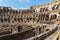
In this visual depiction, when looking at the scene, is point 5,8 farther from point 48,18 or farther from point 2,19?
point 48,18

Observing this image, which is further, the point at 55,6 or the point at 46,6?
the point at 46,6

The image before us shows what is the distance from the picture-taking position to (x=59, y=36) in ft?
52.5

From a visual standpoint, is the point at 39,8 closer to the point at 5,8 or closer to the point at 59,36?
the point at 5,8

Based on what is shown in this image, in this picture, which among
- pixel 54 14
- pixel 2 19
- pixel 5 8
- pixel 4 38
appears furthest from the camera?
pixel 5 8

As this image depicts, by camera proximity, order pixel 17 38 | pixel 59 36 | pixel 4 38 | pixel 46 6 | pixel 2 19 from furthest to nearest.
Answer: pixel 46 6, pixel 2 19, pixel 17 38, pixel 4 38, pixel 59 36

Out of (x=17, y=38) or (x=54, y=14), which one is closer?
(x=17, y=38)

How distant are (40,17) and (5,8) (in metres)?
21.5

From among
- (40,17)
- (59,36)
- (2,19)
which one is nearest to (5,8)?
(2,19)

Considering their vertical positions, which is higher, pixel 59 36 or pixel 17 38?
pixel 59 36

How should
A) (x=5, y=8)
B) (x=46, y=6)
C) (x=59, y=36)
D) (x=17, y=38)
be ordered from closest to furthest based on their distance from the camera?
1. (x=59, y=36)
2. (x=17, y=38)
3. (x=46, y=6)
4. (x=5, y=8)

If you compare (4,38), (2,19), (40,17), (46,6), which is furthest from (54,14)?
(4,38)

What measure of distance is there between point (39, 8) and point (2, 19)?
16991mm

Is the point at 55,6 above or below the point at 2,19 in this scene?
above

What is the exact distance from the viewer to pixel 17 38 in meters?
20.7
